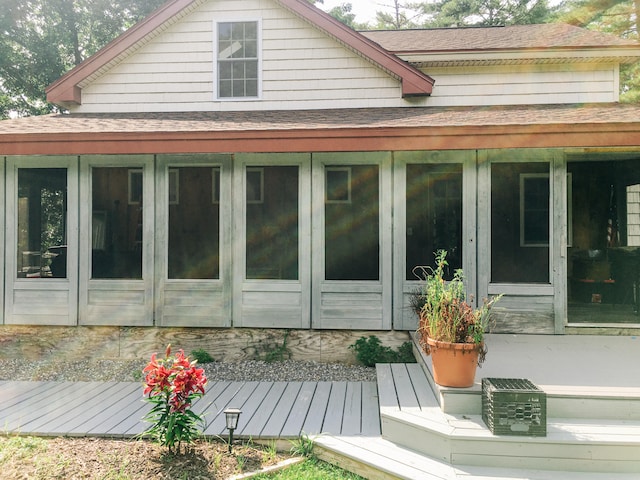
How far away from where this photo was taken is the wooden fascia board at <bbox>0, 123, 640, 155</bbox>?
17.2 ft

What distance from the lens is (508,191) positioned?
19.6ft

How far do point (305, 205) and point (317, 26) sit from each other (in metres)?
3.10

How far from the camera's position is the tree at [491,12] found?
18.9 m

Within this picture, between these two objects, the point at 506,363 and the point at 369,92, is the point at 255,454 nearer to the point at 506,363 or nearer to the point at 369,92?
the point at 506,363

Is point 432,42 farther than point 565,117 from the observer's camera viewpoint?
Yes

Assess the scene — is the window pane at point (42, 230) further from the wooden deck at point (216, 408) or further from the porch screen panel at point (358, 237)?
the porch screen panel at point (358, 237)

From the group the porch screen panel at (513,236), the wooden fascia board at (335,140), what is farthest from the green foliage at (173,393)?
the porch screen panel at (513,236)

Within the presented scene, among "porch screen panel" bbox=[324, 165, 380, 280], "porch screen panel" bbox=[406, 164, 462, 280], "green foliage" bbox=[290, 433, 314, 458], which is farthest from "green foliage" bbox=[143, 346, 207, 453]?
"porch screen panel" bbox=[406, 164, 462, 280]

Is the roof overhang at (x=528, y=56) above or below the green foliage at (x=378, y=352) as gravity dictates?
above

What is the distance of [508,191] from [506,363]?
237 centimetres

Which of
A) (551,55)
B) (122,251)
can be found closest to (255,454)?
(122,251)

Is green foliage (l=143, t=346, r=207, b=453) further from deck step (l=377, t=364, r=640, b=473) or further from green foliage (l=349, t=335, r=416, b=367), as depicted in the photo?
green foliage (l=349, t=335, r=416, b=367)

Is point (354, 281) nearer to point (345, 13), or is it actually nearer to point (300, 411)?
point (300, 411)

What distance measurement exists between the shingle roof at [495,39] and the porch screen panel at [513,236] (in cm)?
285
